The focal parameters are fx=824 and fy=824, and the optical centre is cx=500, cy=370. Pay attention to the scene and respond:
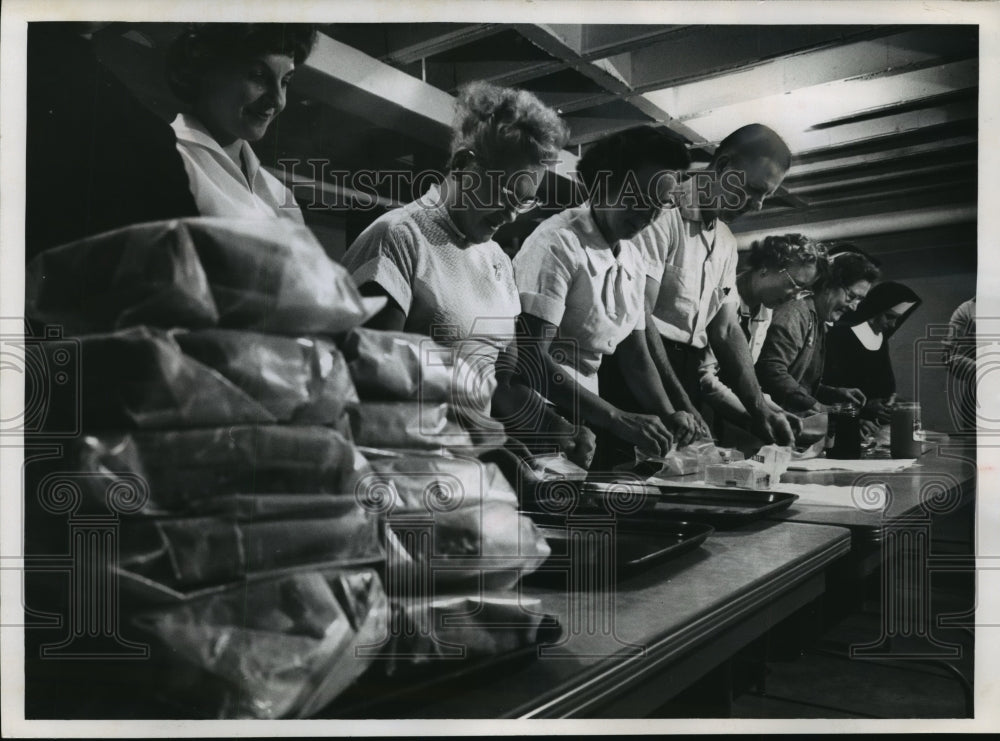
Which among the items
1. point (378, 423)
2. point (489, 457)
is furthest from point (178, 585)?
point (489, 457)

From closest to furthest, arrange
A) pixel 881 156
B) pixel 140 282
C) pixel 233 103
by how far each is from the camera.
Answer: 1. pixel 140 282
2. pixel 233 103
3. pixel 881 156

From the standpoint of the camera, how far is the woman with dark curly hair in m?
1.50

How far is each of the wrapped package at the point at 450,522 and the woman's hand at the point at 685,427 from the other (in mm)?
486

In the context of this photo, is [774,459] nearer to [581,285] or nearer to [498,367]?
[581,285]

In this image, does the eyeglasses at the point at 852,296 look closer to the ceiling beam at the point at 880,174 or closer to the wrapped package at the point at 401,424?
the ceiling beam at the point at 880,174

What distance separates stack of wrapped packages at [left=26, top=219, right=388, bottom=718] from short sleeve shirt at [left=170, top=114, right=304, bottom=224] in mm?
186

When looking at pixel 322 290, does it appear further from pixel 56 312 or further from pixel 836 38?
pixel 836 38

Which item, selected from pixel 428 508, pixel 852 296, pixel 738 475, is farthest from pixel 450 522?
pixel 852 296

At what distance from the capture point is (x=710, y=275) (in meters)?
1.91

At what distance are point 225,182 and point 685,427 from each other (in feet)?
3.61

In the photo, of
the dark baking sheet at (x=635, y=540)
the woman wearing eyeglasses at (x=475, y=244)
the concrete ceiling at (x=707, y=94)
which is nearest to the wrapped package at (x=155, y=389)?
the woman wearing eyeglasses at (x=475, y=244)

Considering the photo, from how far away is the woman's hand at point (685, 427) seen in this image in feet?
6.10

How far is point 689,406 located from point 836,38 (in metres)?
0.87

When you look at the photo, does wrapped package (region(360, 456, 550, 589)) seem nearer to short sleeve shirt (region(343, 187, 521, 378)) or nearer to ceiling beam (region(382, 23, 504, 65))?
short sleeve shirt (region(343, 187, 521, 378))
